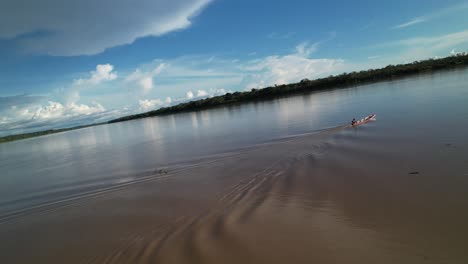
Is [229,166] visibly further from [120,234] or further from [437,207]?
[437,207]

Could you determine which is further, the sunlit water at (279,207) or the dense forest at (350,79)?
the dense forest at (350,79)

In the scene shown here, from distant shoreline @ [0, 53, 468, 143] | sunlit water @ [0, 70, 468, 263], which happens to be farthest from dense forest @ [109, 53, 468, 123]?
sunlit water @ [0, 70, 468, 263]

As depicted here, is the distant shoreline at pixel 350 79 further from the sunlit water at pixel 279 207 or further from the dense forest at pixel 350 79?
the sunlit water at pixel 279 207

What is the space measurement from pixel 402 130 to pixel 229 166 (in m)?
8.15

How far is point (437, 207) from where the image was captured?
15.3ft

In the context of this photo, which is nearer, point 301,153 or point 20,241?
point 20,241

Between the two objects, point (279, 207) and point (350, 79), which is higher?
point (350, 79)

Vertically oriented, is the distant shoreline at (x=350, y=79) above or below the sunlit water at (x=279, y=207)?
above

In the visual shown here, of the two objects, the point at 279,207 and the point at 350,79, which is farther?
the point at 350,79

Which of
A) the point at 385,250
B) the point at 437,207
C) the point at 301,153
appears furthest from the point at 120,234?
the point at 301,153

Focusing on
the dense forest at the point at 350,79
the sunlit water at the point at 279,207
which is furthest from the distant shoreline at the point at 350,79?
the sunlit water at the point at 279,207

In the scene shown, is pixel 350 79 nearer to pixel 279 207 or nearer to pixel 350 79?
pixel 350 79

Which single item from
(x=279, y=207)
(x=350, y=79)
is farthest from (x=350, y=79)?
(x=279, y=207)

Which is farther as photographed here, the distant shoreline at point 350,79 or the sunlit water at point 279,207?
the distant shoreline at point 350,79
